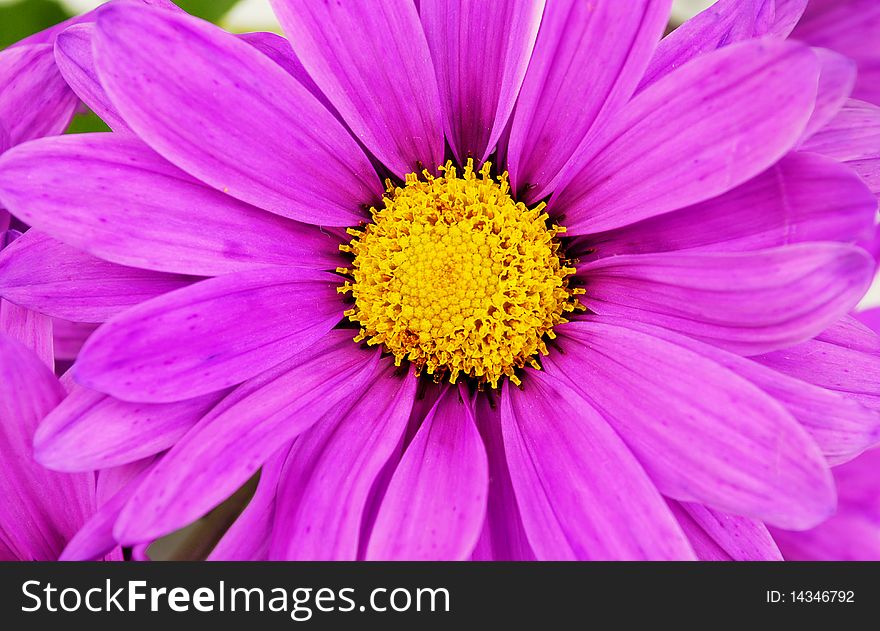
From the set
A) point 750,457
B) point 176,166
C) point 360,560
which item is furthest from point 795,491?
point 176,166

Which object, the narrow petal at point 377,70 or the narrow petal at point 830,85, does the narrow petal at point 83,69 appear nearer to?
the narrow petal at point 377,70

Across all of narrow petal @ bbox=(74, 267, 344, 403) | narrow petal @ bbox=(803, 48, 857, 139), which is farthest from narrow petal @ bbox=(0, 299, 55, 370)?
narrow petal @ bbox=(803, 48, 857, 139)

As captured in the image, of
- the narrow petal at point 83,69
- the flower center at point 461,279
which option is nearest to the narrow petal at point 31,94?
the narrow petal at point 83,69

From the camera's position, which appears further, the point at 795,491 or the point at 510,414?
the point at 510,414

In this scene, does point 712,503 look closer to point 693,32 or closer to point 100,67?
point 693,32

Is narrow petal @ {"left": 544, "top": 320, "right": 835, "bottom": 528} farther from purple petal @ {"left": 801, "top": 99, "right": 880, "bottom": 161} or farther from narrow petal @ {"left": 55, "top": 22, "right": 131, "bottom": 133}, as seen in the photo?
narrow petal @ {"left": 55, "top": 22, "right": 131, "bottom": 133}
